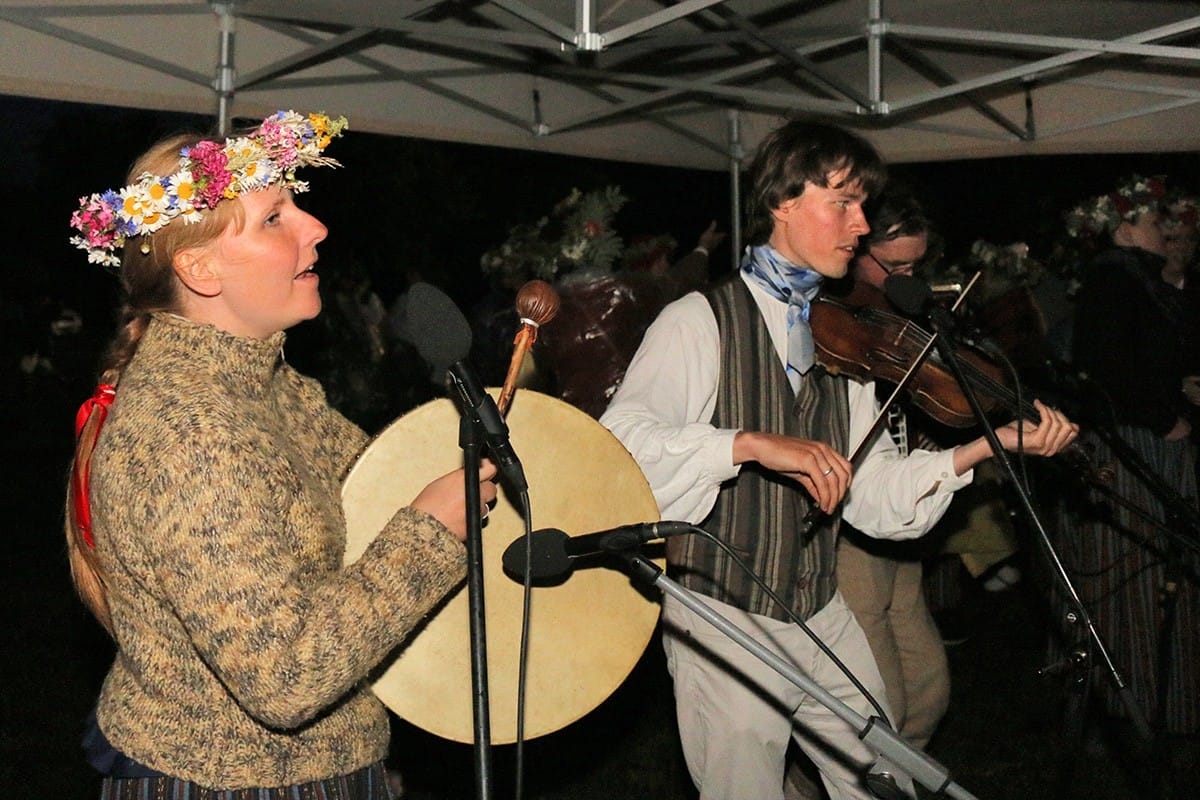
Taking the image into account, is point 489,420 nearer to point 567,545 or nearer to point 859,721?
point 567,545

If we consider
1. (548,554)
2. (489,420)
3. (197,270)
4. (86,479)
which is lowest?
(548,554)

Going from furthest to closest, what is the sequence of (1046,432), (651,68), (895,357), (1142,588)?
(651,68) < (1142,588) < (895,357) < (1046,432)

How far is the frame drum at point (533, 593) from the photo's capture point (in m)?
2.31

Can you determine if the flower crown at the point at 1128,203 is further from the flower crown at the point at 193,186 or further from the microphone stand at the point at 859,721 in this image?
the flower crown at the point at 193,186

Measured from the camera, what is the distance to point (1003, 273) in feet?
26.0

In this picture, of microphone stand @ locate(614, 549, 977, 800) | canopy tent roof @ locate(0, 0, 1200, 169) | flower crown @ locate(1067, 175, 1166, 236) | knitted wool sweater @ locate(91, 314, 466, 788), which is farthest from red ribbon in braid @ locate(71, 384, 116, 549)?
flower crown @ locate(1067, 175, 1166, 236)

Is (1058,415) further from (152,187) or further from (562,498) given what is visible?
(152,187)

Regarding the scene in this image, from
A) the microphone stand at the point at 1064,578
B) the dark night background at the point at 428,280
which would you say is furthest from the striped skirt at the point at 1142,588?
the microphone stand at the point at 1064,578

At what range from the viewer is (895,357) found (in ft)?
11.6

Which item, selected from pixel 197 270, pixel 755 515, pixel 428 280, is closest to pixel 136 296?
pixel 197 270

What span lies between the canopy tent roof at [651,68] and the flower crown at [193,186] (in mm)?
2394

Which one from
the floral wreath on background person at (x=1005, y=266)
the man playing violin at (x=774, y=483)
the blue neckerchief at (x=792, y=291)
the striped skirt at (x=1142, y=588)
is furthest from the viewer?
the floral wreath on background person at (x=1005, y=266)

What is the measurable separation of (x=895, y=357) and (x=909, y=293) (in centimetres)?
57

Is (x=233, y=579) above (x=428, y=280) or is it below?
below
